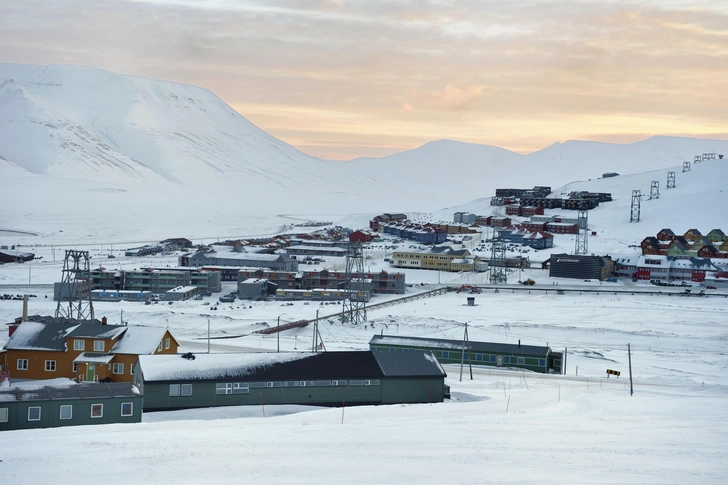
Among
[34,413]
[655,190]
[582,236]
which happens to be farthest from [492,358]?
[655,190]

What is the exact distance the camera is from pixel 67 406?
13672mm

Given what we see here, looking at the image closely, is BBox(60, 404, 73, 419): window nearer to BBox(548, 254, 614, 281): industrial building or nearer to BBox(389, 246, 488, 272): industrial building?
BBox(548, 254, 614, 281): industrial building

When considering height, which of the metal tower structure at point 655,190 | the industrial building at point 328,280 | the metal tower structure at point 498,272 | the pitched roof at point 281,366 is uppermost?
the metal tower structure at point 655,190

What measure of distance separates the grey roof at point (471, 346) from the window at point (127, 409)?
10757mm

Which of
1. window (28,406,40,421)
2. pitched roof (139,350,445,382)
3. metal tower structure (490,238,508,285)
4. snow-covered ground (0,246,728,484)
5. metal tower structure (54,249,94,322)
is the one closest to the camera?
snow-covered ground (0,246,728,484)

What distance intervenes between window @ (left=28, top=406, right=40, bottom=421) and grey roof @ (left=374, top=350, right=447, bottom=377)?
7.02 meters

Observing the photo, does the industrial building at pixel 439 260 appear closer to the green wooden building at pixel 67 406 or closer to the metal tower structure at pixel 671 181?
the green wooden building at pixel 67 406

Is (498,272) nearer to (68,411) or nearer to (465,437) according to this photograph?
(465,437)

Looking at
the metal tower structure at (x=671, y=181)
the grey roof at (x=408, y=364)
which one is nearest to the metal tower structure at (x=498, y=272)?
the grey roof at (x=408, y=364)

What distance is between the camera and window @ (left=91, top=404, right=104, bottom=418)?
13.8m

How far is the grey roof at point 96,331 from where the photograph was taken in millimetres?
19542

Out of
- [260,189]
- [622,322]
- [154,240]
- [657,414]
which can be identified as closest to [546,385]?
[657,414]

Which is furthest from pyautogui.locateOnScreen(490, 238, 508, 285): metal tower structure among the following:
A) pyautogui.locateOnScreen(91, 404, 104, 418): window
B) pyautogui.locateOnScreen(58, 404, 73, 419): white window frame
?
pyautogui.locateOnScreen(58, 404, 73, 419): white window frame

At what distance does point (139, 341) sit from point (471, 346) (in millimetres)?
9451
